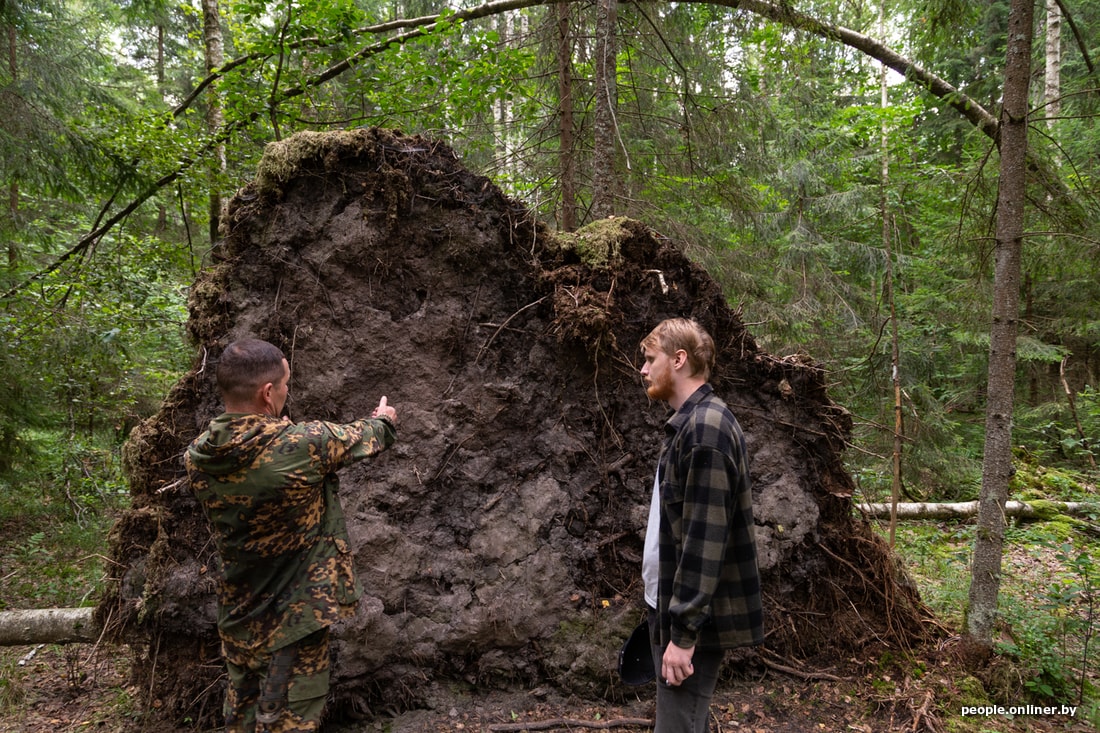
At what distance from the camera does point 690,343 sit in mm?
2309

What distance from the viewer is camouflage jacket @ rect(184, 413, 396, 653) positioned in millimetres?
2350

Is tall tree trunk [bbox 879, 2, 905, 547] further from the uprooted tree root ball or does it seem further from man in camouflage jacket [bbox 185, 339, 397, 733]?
man in camouflage jacket [bbox 185, 339, 397, 733]

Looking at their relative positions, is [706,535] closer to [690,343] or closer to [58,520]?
[690,343]

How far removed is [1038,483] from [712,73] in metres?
8.70

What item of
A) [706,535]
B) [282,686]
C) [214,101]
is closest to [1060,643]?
[706,535]

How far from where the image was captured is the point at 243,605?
2496 millimetres

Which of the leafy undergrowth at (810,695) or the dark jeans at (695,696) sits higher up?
the dark jeans at (695,696)

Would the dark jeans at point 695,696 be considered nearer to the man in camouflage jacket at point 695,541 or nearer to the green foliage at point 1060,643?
the man in camouflage jacket at point 695,541

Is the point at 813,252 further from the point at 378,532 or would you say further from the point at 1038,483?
the point at 378,532

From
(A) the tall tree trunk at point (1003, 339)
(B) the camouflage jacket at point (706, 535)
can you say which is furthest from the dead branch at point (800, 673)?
(B) the camouflage jacket at point (706, 535)

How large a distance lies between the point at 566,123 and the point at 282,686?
6284 millimetres

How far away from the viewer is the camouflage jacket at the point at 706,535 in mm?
2010

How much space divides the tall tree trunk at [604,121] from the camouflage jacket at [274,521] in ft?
12.6

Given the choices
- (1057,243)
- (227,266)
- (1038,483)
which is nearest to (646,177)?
(1057,243)
